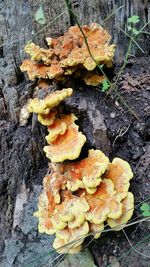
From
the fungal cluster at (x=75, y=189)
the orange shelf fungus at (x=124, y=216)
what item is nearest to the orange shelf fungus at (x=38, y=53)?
the fungal cluster at (x=75, y=189)

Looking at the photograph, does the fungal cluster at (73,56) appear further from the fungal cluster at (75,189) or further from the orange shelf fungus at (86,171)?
the orange shelf fungus at (86,171)

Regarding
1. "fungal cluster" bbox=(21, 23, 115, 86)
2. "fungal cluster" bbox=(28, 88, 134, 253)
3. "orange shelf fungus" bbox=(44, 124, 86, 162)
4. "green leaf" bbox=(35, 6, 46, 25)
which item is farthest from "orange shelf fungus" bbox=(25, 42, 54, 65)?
"orange shelf fungus" bbox=(44, 124, 86, 162)

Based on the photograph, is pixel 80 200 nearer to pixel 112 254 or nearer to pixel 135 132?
pixel 112 254

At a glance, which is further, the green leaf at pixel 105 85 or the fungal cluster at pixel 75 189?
the green leaf at pixel 105 85

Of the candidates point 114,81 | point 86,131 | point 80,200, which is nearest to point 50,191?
point 80,200

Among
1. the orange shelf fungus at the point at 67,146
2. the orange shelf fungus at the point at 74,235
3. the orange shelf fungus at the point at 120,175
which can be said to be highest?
the orange shelf fungus at the point at 67,146

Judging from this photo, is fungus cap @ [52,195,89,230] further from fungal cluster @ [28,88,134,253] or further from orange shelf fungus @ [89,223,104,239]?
orange shelf fungus @ [89,223,104,239]

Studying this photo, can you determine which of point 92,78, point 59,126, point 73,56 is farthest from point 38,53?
point 59,126
